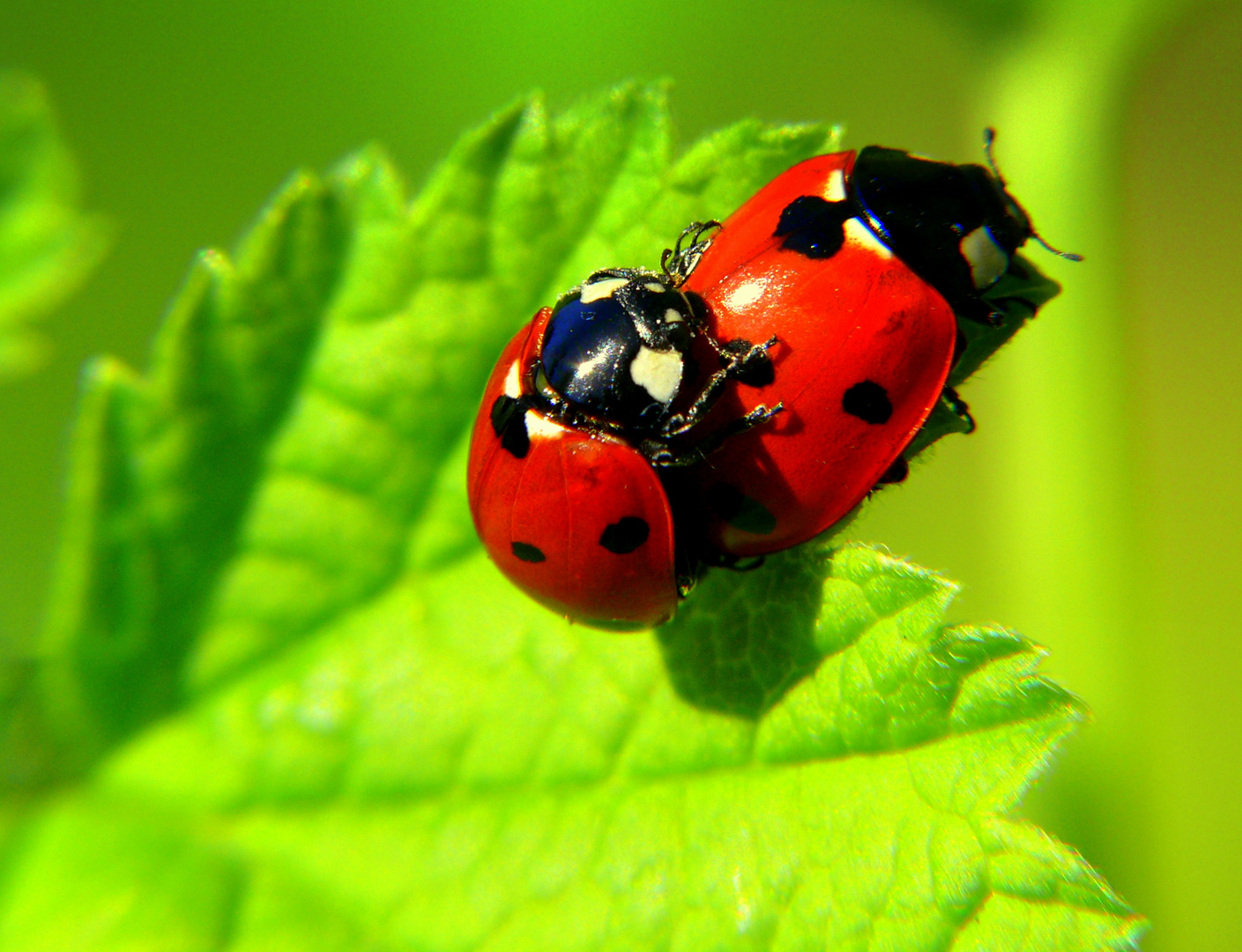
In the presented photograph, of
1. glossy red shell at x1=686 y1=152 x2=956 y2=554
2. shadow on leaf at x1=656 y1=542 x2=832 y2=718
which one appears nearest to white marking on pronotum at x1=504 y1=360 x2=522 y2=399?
glossy red shell at x1=686 y1=152 x2=956 y2=554

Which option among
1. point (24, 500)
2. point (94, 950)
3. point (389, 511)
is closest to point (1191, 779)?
point (389, 511)

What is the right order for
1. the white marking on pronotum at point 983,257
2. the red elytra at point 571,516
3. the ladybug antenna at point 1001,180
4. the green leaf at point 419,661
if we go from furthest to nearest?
the ladybug antenna at point 1001,180 < the white marking on pronotum at point 983,257 < the red elytra at point 571,516 < the green leaf at point 419,661

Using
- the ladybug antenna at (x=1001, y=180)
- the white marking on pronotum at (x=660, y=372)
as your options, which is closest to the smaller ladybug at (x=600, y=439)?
the white marking on pronotum at (x=660, y=372)

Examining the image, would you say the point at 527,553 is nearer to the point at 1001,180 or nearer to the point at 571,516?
the point at 571,516

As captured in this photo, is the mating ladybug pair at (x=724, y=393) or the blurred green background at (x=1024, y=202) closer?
the mating ladybug pair at (x=724, y=393)

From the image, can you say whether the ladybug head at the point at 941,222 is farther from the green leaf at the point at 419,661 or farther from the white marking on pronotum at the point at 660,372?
the white marking on pronotum at the point at 660,372

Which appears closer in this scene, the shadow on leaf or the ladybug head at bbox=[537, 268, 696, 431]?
the shadow on leaf

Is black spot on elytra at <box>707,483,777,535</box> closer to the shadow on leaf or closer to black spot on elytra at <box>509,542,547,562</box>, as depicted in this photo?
the shadow on leaf
